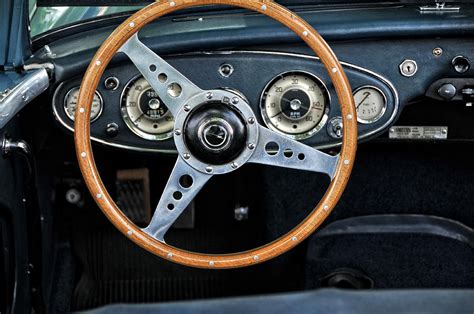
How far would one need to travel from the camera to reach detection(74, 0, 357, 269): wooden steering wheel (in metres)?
1.86

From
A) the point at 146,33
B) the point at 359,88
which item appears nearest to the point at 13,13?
the point at 146,33

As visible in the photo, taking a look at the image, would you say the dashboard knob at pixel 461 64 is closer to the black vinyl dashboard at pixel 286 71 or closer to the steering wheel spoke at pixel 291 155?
the black vinyl dashboard at pixel 286 71

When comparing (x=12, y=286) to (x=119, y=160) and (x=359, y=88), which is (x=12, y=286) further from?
(x=359, y=88)

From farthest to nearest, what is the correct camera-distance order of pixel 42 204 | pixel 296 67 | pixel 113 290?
pixel 113 290, pixel 42 204, pixel 296 67

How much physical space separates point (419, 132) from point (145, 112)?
2.65 feet

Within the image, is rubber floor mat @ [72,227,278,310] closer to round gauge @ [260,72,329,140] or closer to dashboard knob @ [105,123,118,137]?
dashboard knob @ [105,123,118,137]

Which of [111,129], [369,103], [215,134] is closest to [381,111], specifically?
[369,103]

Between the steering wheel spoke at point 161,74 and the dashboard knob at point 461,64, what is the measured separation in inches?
28.1

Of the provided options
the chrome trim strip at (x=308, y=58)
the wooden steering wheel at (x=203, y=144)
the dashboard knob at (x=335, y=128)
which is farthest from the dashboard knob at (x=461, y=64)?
the wooden steering wheel at (x=203, y=144)

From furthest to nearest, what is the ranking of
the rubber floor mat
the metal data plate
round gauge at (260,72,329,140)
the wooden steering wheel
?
the rubber floor mat < the metal data plate < round gauge at (260,72,329,140) < the wooden steering wheel

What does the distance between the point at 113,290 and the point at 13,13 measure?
1.06 meters

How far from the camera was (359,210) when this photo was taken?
2648mm

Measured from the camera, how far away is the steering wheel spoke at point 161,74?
6.25ft

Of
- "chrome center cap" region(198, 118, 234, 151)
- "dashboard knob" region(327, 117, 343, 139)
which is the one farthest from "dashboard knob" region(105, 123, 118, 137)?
"dashboard knob" region(327, 117, 343, 139)
